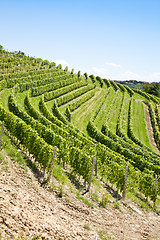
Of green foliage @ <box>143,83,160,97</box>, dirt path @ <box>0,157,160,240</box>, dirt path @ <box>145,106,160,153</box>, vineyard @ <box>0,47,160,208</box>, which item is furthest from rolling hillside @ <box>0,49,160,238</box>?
green foliage @ <box>143,83,160,97</box>

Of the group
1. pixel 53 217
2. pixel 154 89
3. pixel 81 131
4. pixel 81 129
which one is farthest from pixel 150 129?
pixel 154 89

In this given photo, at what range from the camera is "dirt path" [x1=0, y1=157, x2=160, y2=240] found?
6.80 metres

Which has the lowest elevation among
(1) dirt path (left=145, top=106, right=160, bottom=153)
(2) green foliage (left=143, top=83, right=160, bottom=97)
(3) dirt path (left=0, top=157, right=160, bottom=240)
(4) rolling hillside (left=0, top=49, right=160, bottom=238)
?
(3) dirt path (left=0, top=157, right=160, bottom=240)

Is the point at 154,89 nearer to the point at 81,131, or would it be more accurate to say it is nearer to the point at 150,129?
the point at 150,129

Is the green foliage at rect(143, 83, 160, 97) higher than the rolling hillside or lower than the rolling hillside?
higher

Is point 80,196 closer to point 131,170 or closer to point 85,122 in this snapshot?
point 131,170

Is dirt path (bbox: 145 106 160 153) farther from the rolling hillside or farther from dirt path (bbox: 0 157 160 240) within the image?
dirt path (bbox: 0 157 160 240)

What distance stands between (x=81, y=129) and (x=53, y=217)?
28567mm

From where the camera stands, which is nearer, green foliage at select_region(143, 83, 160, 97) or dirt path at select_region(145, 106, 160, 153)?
dirt path at select_region(145, 106, 160, 153)

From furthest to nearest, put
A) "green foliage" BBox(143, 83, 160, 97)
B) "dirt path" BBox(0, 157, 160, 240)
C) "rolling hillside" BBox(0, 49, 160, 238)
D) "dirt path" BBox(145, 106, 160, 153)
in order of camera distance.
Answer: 1. "green foliage" BBox(143, 83, 160, 97)
2. "dirt path" BBox(145, 106, 160, 153)
3. "rolling hillside" BBox(0, 49, 160, 238)
4. "dirt path" BBox(0, 157, 160, 240)

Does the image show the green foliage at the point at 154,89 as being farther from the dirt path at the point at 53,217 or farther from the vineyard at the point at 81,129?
the dirt path at the point at 53,217

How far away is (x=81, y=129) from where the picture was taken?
36625mm

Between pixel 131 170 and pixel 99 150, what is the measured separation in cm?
351

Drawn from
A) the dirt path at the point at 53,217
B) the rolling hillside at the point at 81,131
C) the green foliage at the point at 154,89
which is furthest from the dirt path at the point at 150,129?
the green foliage at the point at 154,89
